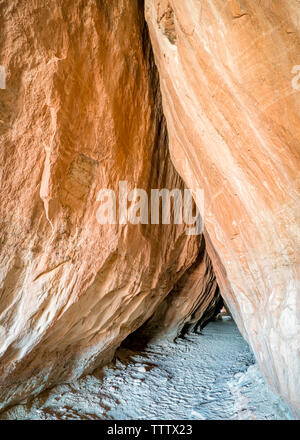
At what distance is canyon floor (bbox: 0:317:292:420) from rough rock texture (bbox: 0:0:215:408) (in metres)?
0.48

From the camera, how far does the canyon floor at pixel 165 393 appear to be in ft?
13.2

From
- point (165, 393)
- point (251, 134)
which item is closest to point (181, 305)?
point (165, 393)

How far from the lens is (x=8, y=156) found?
3600 millimetres

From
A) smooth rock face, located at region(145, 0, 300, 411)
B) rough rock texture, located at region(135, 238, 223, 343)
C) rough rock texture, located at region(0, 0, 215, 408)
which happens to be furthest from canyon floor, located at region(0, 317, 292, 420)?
rough rock texture, located at region(135, 238, 223, 343)

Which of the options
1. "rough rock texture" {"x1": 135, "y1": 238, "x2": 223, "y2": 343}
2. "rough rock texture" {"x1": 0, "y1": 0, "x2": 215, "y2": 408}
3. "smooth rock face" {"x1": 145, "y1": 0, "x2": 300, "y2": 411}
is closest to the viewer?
"smooth rock face" {"x1": 145, "y1": 0, "x2": 300, "y2": 411}

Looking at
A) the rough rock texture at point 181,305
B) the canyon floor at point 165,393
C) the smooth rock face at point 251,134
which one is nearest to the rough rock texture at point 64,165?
the canyon floor at point 165,393

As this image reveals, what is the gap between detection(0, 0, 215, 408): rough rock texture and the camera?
11.8 ft

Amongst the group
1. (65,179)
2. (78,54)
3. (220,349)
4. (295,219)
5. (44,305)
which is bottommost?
(220,349)

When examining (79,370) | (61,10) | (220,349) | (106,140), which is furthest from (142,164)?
(220,349)

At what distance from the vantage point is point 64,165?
13.0 ft

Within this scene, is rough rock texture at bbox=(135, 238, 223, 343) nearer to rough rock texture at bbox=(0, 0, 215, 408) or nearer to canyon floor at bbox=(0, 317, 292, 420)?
canyon floor at bbox=(0, 317, 292, 420)

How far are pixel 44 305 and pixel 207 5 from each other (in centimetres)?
444

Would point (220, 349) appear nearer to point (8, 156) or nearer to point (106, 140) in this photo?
point (106, 140)

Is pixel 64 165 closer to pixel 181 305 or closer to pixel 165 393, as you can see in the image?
pixel 165 393
